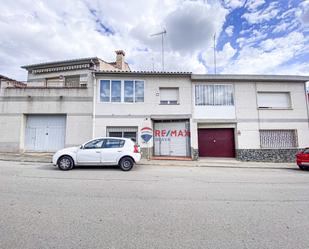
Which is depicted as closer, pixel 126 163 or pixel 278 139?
pixel 126 163

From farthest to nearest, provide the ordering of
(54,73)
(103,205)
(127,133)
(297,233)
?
(54,73) → (127,133) → (103,205) → (297,233)

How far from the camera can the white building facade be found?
13266mm

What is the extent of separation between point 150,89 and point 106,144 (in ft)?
21.4

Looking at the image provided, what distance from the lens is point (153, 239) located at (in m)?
2.79

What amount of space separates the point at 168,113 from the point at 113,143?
5.96 meters

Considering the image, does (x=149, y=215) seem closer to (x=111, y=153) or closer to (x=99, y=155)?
(x=111, y=153)

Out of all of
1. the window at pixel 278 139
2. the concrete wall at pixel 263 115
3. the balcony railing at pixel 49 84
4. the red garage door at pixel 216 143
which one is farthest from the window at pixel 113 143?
the window at pixel 278 139

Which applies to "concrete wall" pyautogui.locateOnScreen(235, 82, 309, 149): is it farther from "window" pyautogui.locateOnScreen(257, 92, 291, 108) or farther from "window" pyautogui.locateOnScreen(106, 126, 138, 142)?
"window" pyautogui.locateOnScreen(106, 126, 138, 142)

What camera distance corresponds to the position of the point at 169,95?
45.5 ft

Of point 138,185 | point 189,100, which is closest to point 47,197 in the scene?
point 138,185

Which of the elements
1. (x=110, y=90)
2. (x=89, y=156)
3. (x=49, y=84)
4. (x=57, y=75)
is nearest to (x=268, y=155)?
(x=89, y=156)

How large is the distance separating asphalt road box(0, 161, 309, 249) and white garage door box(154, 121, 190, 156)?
7624mm

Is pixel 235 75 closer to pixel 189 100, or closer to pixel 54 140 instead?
pixel 189 100

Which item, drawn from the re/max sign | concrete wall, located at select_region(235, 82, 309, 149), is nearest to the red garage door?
concrete wall, located at select_region(235, 82, 309, 149)
